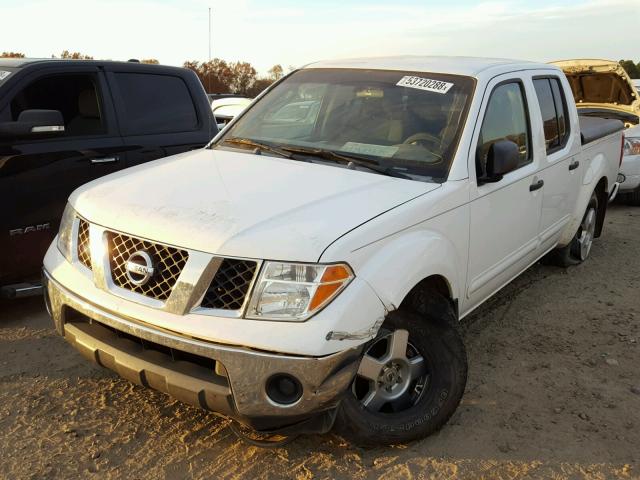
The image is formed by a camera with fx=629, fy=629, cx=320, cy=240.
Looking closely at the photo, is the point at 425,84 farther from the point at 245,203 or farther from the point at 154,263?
the point at 154,263

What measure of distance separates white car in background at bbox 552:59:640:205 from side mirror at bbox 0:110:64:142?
6.87 metres

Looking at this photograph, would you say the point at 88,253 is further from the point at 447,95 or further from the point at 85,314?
the point at 447,95

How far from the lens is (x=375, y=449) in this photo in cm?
292

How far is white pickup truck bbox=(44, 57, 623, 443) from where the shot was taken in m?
2.43

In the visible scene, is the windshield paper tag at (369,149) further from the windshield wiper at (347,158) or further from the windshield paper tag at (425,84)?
the windshield paper tag at (425,84)

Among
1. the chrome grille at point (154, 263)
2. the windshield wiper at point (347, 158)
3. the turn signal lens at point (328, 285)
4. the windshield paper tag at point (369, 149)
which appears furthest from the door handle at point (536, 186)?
the chrome grille at point (154, 263)

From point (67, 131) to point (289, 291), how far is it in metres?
3.01

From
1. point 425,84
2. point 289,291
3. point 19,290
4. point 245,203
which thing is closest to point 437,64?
point 425,84

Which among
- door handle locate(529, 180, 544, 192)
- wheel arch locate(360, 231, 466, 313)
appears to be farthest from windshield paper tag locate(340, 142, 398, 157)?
door handle locate(529, 180, 544, 192)

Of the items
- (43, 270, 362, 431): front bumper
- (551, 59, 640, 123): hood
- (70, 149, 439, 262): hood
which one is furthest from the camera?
(551, 59, 640, 123): hood

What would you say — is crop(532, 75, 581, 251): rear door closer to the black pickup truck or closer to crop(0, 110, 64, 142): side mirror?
the black pickup truck

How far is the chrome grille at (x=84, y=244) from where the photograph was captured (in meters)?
2.93

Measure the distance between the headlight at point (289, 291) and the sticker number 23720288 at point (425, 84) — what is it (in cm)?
168

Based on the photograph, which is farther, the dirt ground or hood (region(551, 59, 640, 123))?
hood (region(551, 59, 640, 123))
